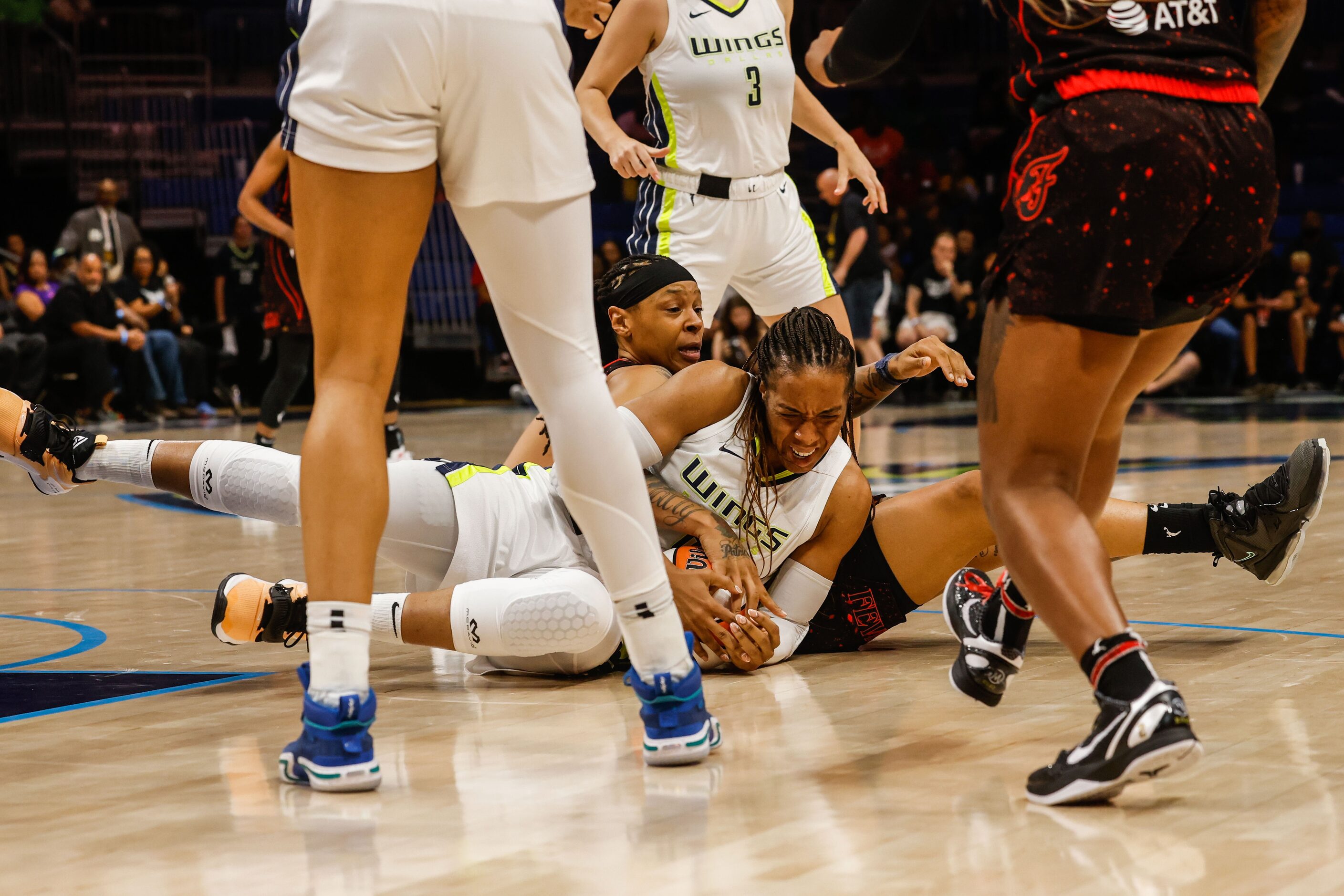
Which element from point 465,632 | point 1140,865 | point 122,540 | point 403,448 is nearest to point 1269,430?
point 403,448

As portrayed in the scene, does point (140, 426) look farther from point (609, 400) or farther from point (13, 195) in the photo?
point (609, 400)

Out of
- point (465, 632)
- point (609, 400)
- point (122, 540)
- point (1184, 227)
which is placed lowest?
point (122, 540)

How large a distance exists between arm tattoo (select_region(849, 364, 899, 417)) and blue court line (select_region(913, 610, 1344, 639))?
724mm

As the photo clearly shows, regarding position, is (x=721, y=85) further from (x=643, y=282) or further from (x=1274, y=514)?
(x=1274, y=514)

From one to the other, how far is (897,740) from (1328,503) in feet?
10.9

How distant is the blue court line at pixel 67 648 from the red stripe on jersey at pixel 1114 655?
6.90 feet

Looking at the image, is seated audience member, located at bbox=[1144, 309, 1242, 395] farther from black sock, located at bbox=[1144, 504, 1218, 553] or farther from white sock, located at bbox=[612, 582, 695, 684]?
white sock, located at bbox=[612, 582, 695, 684]

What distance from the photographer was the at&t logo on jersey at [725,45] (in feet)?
14.2

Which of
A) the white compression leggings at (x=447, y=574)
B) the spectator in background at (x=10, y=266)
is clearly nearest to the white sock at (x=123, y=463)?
the white compression leggings at (x=447, y=574)

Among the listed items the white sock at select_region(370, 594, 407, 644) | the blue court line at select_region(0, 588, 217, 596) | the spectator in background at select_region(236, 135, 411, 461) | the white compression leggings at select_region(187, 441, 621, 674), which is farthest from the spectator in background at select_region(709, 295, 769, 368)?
the white sock at select_region(370, 594, 407, 644)

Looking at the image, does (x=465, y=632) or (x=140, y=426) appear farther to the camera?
(x=140, y=426)

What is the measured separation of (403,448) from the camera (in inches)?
281

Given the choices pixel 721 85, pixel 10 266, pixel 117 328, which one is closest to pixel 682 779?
pixel 721 85

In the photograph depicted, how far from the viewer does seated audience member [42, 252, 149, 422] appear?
38.4ft
